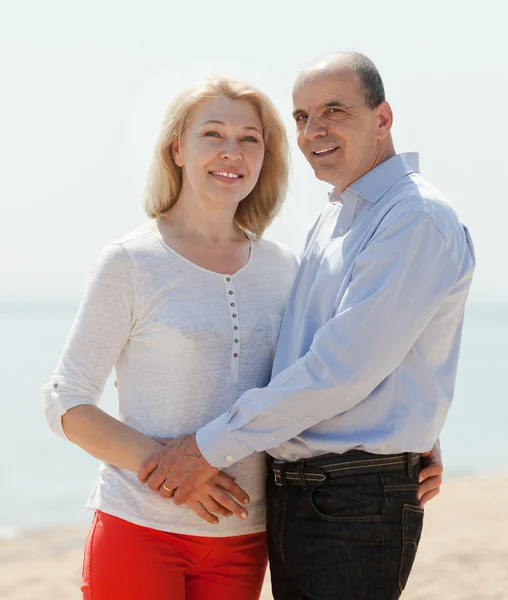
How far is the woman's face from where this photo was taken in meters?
2.89

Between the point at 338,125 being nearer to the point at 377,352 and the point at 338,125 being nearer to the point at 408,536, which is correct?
the point at 377,352

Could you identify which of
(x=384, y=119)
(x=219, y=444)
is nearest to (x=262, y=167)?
(x=384, y=119)

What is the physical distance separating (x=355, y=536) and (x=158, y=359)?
80 cm

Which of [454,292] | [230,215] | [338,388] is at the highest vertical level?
[230,215]

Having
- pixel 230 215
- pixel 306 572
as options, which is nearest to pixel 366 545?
pixel 306 572

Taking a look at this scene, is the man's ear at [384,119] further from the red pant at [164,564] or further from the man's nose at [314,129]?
the red pant at [164,564]

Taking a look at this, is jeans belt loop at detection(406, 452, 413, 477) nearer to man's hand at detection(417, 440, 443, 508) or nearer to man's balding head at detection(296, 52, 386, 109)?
man's hand at detection(417, 440, 443, 508)

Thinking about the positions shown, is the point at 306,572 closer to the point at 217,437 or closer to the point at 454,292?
the point at 217,437

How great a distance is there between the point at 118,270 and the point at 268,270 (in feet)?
1.88

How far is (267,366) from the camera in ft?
9.34

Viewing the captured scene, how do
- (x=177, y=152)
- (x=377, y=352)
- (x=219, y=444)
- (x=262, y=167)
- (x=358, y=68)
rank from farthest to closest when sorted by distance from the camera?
(x=262, y=167) < (x=177, y=152) < (x=358, y=68) < (x=219, y=444) < (x=377, y=352)

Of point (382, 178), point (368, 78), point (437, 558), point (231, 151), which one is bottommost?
point (437, 558)

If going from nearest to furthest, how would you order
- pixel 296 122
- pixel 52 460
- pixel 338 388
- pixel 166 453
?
pixel 338 388 → pixel 166 453 → pixel 296 122 → pixel 52 460

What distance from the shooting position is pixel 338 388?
7.91 feet
